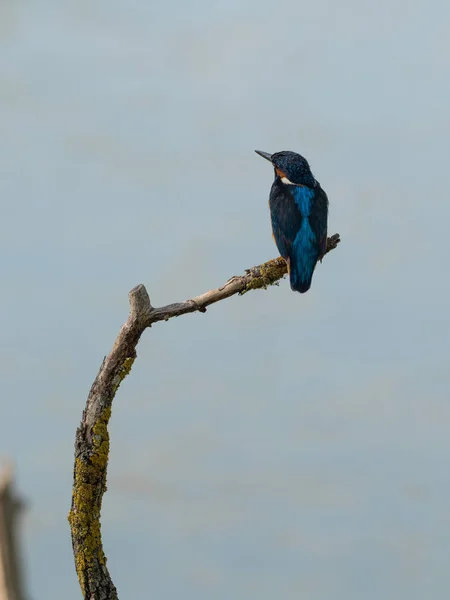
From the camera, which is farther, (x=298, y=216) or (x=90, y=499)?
(x=298, y=216)

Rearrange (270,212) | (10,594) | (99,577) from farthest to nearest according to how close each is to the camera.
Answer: (270,212)
(99,577)
(10,594)

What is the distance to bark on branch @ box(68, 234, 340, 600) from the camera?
8.04 meters

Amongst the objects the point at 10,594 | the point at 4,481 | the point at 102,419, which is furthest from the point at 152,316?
the point at 10,594

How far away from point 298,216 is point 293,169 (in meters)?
0.85

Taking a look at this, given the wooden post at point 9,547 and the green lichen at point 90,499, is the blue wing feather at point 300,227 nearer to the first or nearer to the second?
the green lichen at point 90,499

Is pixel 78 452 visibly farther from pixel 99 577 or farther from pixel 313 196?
pixel 313 196

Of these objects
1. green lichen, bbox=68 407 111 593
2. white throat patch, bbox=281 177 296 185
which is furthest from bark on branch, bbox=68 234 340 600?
white throat patch, bbox=281 177 296 185

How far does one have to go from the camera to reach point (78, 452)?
8164 millimetres

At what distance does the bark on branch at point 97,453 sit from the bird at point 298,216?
1.76 metres

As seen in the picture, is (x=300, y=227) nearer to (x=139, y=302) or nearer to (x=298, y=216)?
(x=298, y=216)

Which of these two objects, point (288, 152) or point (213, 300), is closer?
point (213, 300)

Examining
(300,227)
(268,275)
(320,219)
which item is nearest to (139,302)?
(268,275)

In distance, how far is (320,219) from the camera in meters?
9.78

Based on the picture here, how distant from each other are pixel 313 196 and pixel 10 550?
546 centimetres
